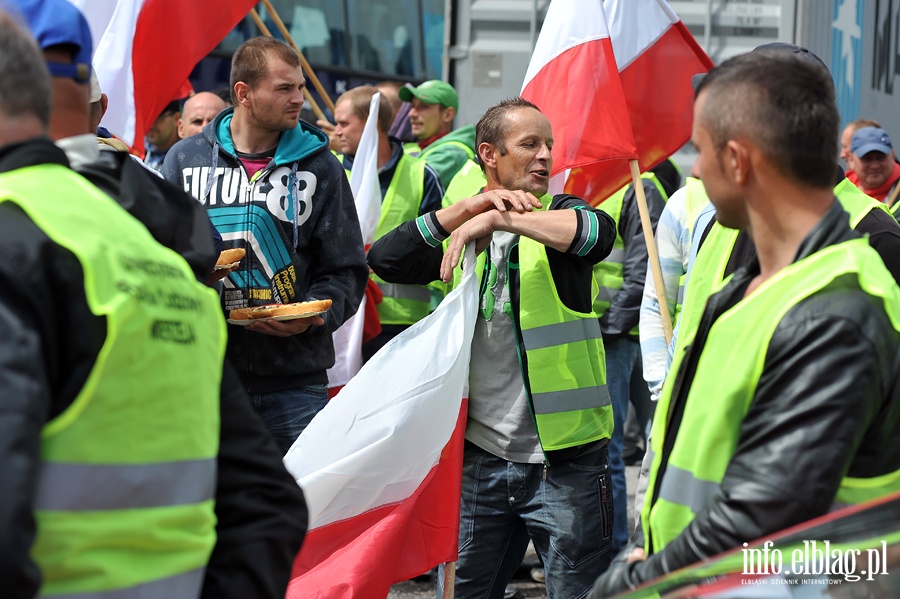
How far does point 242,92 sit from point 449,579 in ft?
6.21

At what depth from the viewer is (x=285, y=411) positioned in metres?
4.27

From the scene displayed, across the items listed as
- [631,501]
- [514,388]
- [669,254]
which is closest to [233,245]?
[514,388]

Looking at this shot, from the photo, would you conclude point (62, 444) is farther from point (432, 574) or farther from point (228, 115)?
point (432, 574)

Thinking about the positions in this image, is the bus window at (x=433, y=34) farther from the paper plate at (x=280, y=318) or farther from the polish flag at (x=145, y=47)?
the paper plate at (x=280, y=318)

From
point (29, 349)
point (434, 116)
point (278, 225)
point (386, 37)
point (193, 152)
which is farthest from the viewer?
point (386, 37)

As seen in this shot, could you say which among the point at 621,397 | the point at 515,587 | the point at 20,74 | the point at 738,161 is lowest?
the point at 515,587

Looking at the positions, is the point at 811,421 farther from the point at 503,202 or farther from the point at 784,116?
the point at 503,202

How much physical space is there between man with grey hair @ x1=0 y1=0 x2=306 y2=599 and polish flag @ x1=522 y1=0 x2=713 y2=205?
10.5 feet

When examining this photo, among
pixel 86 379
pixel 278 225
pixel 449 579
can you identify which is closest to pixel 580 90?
pixel 278 225

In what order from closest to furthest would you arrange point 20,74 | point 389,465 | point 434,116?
1. point 20,74
2. point 389,465
3. point 434,116

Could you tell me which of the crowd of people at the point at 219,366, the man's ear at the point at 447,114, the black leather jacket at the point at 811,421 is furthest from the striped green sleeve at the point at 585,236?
the man's ear at the point at 447,114

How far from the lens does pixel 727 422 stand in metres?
1.95

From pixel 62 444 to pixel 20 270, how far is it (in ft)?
0.76

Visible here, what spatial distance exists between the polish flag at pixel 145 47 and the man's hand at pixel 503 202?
2.14 metres
